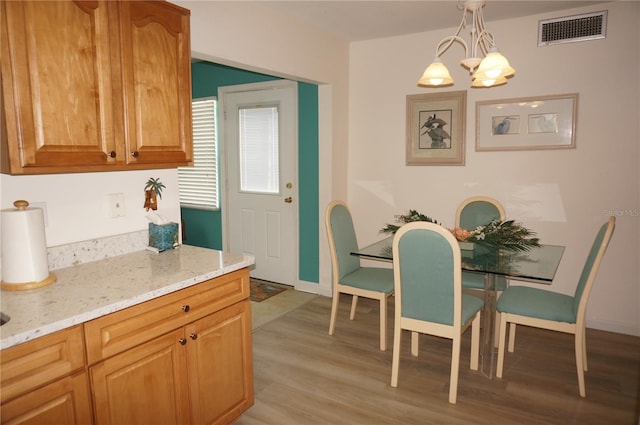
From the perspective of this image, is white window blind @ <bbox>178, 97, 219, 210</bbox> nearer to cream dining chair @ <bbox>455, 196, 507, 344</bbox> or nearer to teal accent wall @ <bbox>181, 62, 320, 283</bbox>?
teal accent wall @ <bbox>181, 62, 320, 283</bbox>

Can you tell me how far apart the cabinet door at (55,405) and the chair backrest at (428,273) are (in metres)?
1.67

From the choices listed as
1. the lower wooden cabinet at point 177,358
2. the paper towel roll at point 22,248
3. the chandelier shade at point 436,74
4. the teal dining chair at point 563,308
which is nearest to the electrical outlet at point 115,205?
the paper towel roll at point 22,248

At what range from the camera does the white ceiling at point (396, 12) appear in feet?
10.6

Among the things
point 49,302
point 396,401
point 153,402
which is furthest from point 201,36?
point 396,401

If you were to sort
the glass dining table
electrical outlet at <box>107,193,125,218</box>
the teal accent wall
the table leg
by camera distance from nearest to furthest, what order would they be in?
electrical outlet at <box>107,193,125,218</box>, the glass dining table, the table leg, the teal accent wall

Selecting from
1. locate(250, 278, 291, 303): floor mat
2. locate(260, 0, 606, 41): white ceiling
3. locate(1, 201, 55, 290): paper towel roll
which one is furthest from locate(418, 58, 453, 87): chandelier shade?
locate(250, 278, 291, 303): floor mat

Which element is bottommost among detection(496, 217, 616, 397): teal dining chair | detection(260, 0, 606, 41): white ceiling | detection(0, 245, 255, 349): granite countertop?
detection(496, 217, 616, 397): teal dining chair

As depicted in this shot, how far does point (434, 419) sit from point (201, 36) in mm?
2599

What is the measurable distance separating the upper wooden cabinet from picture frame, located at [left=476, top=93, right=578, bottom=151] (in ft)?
8.54

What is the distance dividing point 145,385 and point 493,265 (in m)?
1.96

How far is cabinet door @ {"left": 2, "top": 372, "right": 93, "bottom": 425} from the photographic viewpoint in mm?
1353

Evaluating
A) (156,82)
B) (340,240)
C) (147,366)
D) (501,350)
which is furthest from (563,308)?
(156,82)

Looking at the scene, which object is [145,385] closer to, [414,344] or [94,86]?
[94,86]

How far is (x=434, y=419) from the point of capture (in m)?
2.38
